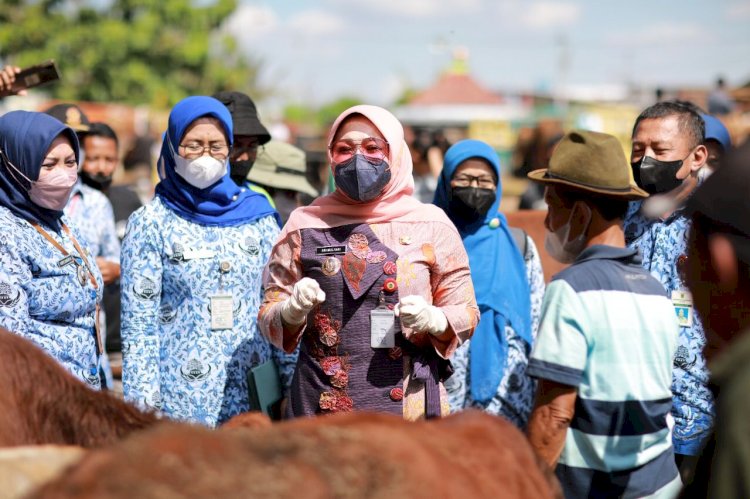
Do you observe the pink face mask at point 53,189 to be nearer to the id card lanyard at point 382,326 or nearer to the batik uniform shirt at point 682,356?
the id card lanyard at point 382,326

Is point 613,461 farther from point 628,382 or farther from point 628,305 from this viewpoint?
point 628,305

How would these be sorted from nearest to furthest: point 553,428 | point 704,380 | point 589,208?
point 553,428
point 589,208
point 704,380

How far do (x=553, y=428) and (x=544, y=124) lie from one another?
8.11 metres

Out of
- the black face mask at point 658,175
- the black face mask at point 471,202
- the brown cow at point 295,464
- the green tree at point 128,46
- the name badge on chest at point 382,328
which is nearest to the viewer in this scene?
the brown cow at point 295,464

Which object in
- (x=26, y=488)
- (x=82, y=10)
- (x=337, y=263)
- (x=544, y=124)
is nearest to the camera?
(x=26, y=488)

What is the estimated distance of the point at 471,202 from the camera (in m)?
4.62

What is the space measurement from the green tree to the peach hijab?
33153 mm

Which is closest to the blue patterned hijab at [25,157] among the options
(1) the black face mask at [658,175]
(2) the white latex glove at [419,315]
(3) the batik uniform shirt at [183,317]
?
(3) the batik uniform shirt at [183,317]

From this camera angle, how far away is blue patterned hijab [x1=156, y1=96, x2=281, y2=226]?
396cm

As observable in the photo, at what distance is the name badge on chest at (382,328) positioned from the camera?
10.9ft

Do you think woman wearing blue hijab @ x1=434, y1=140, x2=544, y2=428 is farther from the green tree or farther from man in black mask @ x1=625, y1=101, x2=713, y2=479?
the green tree

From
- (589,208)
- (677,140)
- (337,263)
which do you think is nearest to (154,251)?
(337,263)

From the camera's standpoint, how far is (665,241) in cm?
388

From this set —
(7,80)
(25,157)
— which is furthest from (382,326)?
(7,80)
